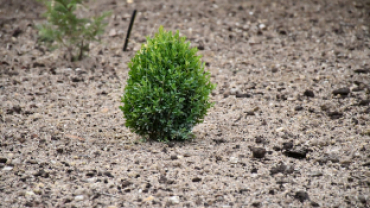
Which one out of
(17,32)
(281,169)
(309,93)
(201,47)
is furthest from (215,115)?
(17,32)

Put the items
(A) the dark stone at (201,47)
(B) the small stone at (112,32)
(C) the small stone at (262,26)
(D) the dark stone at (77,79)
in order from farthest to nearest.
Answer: (C) the small stone at (262,26)
(B) the small stone at (112,32)
(A) the dark stone at (201,47)
(D) the dark stone at (77,79)

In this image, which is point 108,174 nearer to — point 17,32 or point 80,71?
point 80,71

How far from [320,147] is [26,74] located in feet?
10.1

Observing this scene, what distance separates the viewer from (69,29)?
4777mm

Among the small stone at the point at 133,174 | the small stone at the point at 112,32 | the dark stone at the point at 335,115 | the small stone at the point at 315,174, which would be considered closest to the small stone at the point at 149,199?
the small stone at the point at 133,174

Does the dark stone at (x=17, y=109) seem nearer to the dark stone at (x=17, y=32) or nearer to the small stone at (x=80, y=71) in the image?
the small stone at (x=80, y=71)

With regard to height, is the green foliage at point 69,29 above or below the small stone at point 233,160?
above

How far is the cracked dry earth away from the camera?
2.79 metres

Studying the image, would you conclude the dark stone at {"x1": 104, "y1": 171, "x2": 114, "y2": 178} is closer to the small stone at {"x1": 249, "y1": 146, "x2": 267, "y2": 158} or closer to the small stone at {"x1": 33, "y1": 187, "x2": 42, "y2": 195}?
the small stone at {"x1": 33, "y1": 187, "x2": 42, "y2": 195}

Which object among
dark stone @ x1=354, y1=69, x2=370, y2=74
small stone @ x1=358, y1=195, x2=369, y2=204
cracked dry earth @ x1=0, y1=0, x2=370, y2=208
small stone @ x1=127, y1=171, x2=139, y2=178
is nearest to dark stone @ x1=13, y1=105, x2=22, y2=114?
cracked dry earth @ x1=0, y1=0, x2=370, y2=208

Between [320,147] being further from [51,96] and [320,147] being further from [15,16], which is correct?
[15,16]

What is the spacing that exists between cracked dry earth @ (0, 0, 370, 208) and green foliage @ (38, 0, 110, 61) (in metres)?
0.19

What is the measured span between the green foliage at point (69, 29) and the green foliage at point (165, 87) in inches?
59.2

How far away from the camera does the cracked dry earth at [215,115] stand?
2.79 meters
